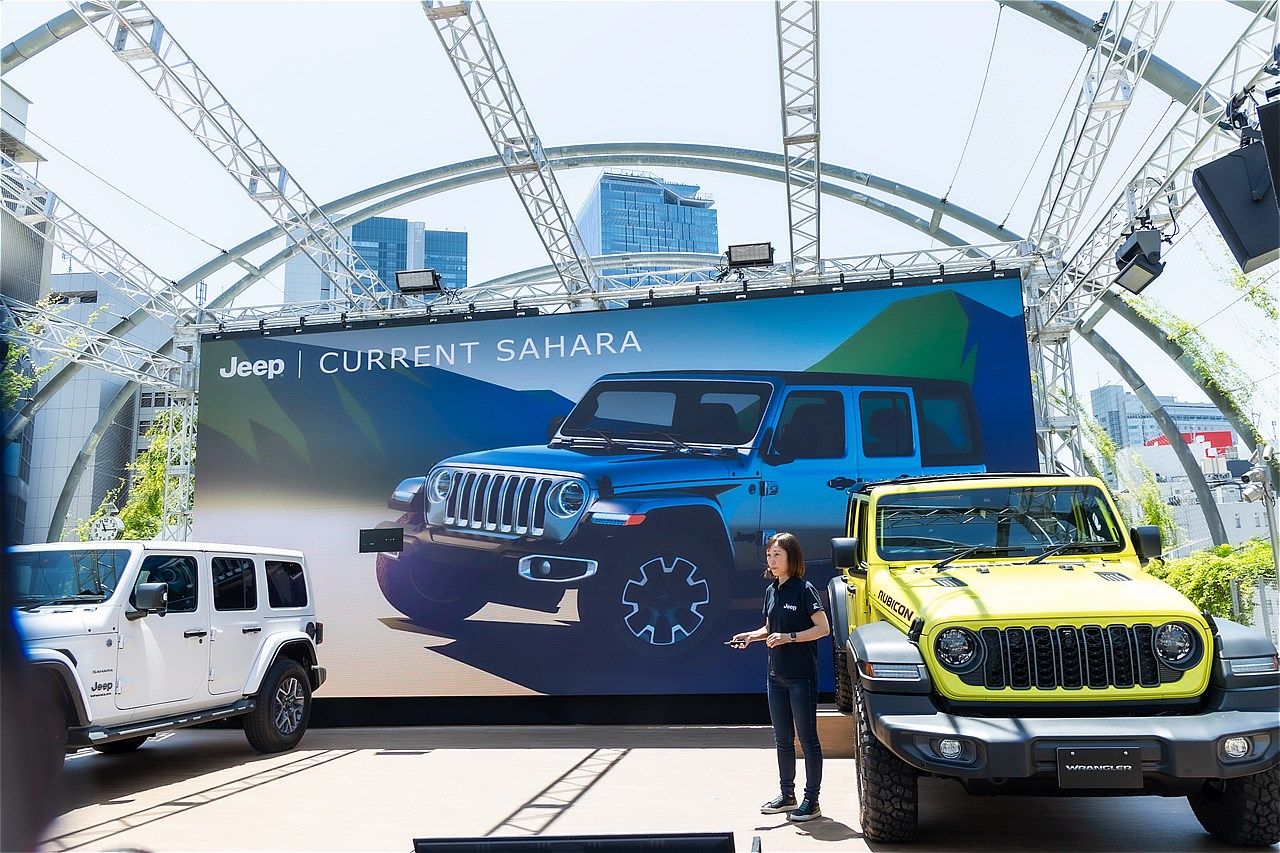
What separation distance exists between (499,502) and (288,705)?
2937 millimetres

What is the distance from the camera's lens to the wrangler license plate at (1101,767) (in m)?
3.85

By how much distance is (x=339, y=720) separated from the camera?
1048 cm

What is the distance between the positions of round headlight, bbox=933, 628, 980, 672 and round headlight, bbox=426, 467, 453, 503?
7115 mm

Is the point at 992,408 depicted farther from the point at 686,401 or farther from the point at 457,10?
the point at 457,10

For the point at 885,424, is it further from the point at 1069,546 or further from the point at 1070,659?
the point at 1070,659

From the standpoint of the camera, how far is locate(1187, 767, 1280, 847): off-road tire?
414 cm

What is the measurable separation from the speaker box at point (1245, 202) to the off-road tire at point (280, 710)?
7983 mm

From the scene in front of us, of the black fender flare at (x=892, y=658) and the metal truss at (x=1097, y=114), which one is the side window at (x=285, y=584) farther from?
the metal truss at (x=1097, y=114)

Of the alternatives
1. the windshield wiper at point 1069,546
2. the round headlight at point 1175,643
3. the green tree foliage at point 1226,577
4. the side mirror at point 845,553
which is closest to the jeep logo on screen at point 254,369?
the side mirror at point 845,553

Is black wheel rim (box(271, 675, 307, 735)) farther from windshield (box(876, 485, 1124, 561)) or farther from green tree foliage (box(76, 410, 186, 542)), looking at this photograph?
green tree foliage (box(76, 410, 186, 542))

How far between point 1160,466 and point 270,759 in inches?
1159

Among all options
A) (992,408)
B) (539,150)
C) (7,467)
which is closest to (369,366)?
(539,150)

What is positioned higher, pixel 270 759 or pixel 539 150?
pixel 539 150

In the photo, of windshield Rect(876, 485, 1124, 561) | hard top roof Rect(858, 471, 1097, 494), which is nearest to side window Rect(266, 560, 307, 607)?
hard top roof Rect(858, 471, 1097, 494)
